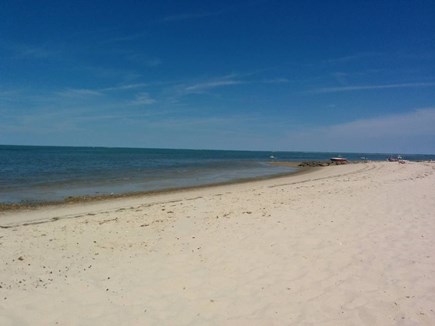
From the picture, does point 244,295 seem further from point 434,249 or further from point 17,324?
point 434,249

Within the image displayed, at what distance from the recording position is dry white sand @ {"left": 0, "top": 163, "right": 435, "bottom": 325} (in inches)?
184

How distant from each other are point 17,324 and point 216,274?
293 cm

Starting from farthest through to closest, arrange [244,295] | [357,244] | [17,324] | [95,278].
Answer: [357,244] < [95,278] < [244,295] < [17,324]

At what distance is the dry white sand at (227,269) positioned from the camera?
184 inches

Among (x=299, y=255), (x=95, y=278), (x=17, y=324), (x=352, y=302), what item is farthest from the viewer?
(x=299, y=255)

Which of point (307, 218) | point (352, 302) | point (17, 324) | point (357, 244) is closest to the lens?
point (17, 324)

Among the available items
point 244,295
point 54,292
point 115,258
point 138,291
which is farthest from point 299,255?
point 54,292

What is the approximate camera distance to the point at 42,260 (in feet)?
22.7

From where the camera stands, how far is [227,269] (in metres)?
6.19

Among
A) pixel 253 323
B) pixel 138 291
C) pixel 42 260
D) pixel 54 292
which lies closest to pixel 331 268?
pixel 253 323

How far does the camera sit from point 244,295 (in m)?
5.16

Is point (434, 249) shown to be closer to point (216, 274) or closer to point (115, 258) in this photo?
point (216, 274)

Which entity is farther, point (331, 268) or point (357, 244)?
point (357, 244)

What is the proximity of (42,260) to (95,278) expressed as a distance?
5.58 ft
